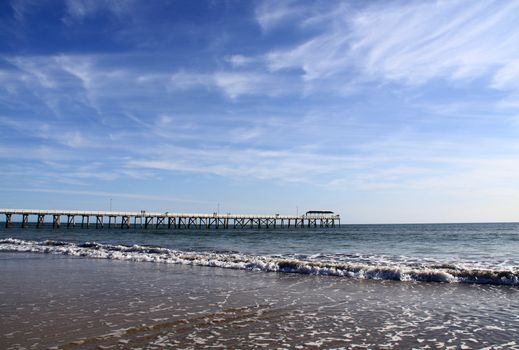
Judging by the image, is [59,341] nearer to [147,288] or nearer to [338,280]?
[147,288]

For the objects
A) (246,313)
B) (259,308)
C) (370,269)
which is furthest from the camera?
(370,269)

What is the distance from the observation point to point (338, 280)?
13672 mm

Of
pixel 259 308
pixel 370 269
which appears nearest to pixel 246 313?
pixel 259 308

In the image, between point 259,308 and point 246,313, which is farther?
point 259,308

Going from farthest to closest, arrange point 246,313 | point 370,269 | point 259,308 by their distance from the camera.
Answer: point 370,269
point 259,308
point 246,313

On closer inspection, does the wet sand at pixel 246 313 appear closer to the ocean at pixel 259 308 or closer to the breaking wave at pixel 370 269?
the ocean at pixel 259 308

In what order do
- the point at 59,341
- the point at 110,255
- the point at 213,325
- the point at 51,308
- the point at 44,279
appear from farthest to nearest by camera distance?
the point at 110,255 → the point at 44,279 → the point at 51,308 → the point at 213,325 → the point at 59,341

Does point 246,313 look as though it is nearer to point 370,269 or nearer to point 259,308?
point 259,308

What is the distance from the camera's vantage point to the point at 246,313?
8.46 meters

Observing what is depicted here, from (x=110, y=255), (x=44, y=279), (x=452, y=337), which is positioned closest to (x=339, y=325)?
(x=452, y=337)

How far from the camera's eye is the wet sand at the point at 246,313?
6605 mm

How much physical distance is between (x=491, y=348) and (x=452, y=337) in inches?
25.8

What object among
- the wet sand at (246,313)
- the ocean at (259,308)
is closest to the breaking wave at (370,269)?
the ocean at (259,308)

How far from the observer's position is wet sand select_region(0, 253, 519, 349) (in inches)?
260
